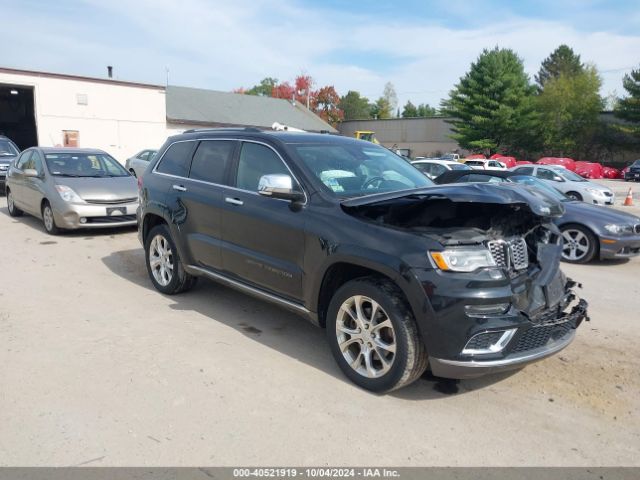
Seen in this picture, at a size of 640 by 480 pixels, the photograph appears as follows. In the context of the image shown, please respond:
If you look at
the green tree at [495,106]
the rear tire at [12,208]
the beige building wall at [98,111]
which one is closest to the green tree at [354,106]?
the green tree at [495,106]

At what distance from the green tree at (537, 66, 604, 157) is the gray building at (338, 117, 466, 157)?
9.70 metres

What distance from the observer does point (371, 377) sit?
3.63 meters

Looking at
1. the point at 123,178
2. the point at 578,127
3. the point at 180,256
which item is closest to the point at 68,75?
the point at 123,178

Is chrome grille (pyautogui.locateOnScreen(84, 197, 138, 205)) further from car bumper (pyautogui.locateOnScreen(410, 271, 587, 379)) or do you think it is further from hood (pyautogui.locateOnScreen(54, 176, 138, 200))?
car bumper (pyautogui.locateOnScreen(410, 271, 587, 379))

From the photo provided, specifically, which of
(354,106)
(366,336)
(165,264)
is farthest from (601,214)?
(354,106)

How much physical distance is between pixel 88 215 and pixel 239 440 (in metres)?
6.96

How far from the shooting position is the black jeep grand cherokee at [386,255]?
3.25 meters

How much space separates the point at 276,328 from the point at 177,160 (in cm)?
224

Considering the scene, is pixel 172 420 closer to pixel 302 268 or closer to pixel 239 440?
pixel 239 440

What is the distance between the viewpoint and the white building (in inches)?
1034

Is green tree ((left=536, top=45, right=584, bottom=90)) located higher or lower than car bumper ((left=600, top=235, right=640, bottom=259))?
higher

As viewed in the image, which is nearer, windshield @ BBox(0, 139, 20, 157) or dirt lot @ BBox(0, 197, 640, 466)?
dirt lot @ BBox(0, 197, 640, 466)

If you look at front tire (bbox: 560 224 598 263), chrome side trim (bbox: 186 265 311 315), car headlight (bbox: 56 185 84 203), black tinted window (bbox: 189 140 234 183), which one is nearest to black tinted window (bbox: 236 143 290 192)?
black tinted window (bbox: 189 140 234 183)

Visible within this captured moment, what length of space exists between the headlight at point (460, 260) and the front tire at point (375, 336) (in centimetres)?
39
